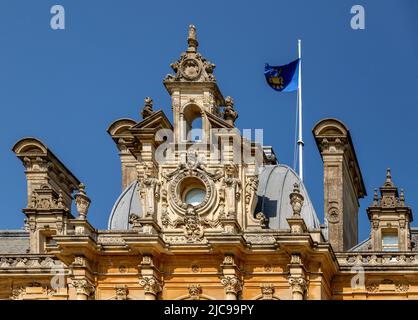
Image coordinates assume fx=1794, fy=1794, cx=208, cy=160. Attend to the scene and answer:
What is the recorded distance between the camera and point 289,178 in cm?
7781

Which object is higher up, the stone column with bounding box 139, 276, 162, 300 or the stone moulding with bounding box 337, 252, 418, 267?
the stone moulding with bounding box 337, 252, 418, 267

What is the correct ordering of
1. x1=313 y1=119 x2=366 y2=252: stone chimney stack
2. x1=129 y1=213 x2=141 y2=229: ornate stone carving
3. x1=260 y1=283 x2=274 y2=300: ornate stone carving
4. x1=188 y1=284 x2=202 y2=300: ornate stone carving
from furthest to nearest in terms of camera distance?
x1=313 y1=119 x2=366 y2=252: stone chimney stack
x1=129 y1=213 x2=141 y2=229: ornate stone carving
x1=188 y1=284 x2=202 y2=300: ornate stone carving
x1=260 y1=283 x2=274 y2=300: ornate stone carving

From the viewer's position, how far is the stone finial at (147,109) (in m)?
77.1

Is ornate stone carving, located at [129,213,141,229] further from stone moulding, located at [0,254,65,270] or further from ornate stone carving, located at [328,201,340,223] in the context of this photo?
ornate stone carving, located at [328,201,340,223]

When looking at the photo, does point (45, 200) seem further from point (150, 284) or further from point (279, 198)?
point (279, 198)

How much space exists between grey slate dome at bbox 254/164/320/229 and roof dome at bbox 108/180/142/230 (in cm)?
541

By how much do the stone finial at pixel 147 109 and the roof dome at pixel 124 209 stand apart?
118 inches

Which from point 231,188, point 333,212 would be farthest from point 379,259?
point 231,188

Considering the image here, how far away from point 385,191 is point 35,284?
621 inches

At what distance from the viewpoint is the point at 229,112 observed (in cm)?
7581

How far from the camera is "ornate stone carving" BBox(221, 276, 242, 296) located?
238 ft

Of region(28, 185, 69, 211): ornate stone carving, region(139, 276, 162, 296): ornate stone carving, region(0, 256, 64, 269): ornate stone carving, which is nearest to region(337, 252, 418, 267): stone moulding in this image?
region(139, 276, 162, 296): ornate stone carving

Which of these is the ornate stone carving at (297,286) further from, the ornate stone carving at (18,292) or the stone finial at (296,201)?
the ornate stone carving at (18,292)
